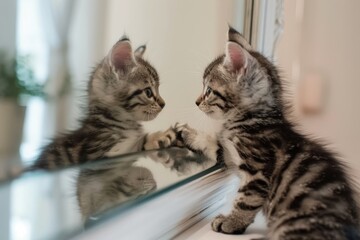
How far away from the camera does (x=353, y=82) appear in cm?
113

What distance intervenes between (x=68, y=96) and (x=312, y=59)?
2.32 feet

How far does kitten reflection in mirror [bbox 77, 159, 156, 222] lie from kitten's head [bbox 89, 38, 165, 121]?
2.7 inches

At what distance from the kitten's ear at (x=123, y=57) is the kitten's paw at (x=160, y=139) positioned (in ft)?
0.39

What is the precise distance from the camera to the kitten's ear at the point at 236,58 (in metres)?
0.46

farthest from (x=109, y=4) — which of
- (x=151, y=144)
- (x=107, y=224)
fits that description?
(x=107, y=224)

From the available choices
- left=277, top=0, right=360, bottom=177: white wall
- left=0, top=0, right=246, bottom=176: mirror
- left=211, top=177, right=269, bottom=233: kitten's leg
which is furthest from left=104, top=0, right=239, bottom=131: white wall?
left=277, top=0, right=360, bottom=177: white wall

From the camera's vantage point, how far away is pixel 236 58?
46cm

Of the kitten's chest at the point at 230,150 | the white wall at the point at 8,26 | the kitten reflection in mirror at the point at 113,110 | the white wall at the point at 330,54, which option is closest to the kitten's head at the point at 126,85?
the kitten reflection in mirror at the point at 113,110

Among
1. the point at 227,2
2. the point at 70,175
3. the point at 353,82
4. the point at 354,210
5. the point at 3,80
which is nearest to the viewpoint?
the point at 354,210

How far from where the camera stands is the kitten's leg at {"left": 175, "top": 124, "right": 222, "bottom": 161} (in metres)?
0.57

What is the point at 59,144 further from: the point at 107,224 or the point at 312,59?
the point at 312,59

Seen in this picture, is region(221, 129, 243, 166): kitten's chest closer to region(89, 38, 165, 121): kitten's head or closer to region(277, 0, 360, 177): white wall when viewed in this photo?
region(89, 38, 165, 121): kitten's head

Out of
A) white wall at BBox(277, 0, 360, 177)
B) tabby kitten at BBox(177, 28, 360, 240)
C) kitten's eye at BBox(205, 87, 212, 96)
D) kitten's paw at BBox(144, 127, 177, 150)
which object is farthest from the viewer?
white wall at BBox(277, 0, 360, 177)

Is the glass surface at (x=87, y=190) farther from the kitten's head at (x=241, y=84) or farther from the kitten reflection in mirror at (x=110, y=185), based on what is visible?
the kitten's head at (x=241, y=84)
